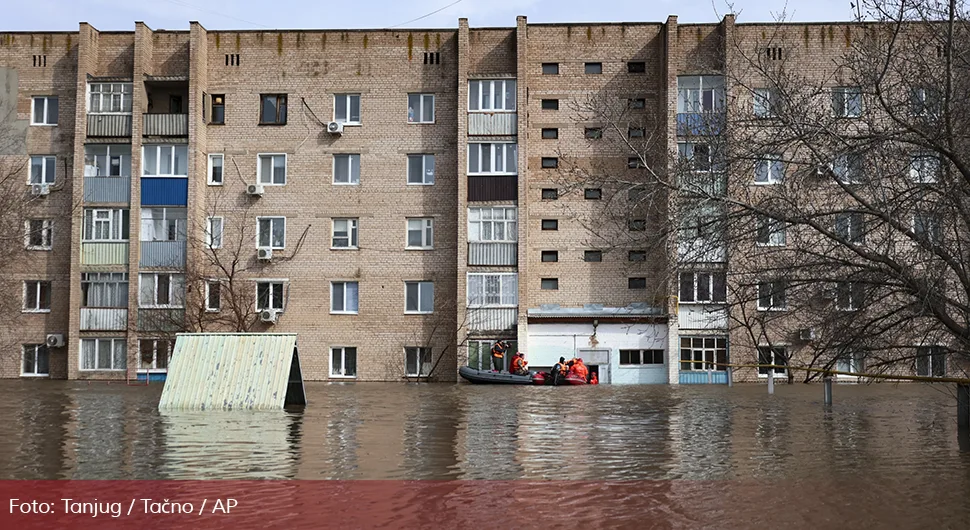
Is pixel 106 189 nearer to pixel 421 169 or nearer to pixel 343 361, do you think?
pixel 343 361

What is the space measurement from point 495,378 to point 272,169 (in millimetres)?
13065

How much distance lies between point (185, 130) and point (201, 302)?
701 cm

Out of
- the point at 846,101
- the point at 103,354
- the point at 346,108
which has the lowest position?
the point at 103,354

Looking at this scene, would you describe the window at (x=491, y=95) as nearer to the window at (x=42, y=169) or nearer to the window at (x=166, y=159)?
the window at (x=166, y=159)

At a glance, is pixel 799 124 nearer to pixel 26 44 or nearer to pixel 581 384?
pixel 581 384

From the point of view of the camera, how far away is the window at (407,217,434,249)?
43.9 meters

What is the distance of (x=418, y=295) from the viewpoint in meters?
43.8

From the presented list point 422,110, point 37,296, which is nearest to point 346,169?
point 422,110

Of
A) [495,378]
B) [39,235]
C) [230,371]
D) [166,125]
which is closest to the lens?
[230,371]

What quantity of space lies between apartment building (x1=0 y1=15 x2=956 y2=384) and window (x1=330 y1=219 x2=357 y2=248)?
0.30 ft

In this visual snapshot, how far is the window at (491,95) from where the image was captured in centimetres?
4328

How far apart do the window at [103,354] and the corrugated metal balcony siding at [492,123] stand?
16.6 metres

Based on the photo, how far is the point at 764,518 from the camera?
8.96m

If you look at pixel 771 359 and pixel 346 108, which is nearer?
pixel 771 359
